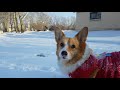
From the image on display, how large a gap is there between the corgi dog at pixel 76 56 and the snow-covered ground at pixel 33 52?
0.12 m

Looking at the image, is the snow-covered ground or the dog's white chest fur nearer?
the dog's white chest fur

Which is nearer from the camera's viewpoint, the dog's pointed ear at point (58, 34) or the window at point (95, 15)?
the dog's pointed ear at point (58, 34)

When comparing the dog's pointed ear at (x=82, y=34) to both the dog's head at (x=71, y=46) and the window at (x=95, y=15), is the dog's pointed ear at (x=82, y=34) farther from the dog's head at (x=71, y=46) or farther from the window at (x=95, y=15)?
the window at (x=95, y=15)

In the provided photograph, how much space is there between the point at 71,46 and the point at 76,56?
0.12 m

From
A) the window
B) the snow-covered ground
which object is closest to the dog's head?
→ the snow-covered ground

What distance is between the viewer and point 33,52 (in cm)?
250

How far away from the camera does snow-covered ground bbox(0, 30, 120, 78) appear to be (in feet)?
8.00

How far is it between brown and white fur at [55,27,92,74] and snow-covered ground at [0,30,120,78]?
120mm

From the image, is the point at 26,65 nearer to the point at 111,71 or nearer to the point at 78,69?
the point at 78,69

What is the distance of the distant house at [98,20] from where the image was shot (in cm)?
242

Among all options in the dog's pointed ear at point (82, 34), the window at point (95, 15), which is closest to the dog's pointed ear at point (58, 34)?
the dog's pointed ear at point (82, 34)

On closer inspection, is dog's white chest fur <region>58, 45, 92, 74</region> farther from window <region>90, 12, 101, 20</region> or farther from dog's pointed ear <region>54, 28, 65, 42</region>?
window <region>90, 12, 101, 20</region>
